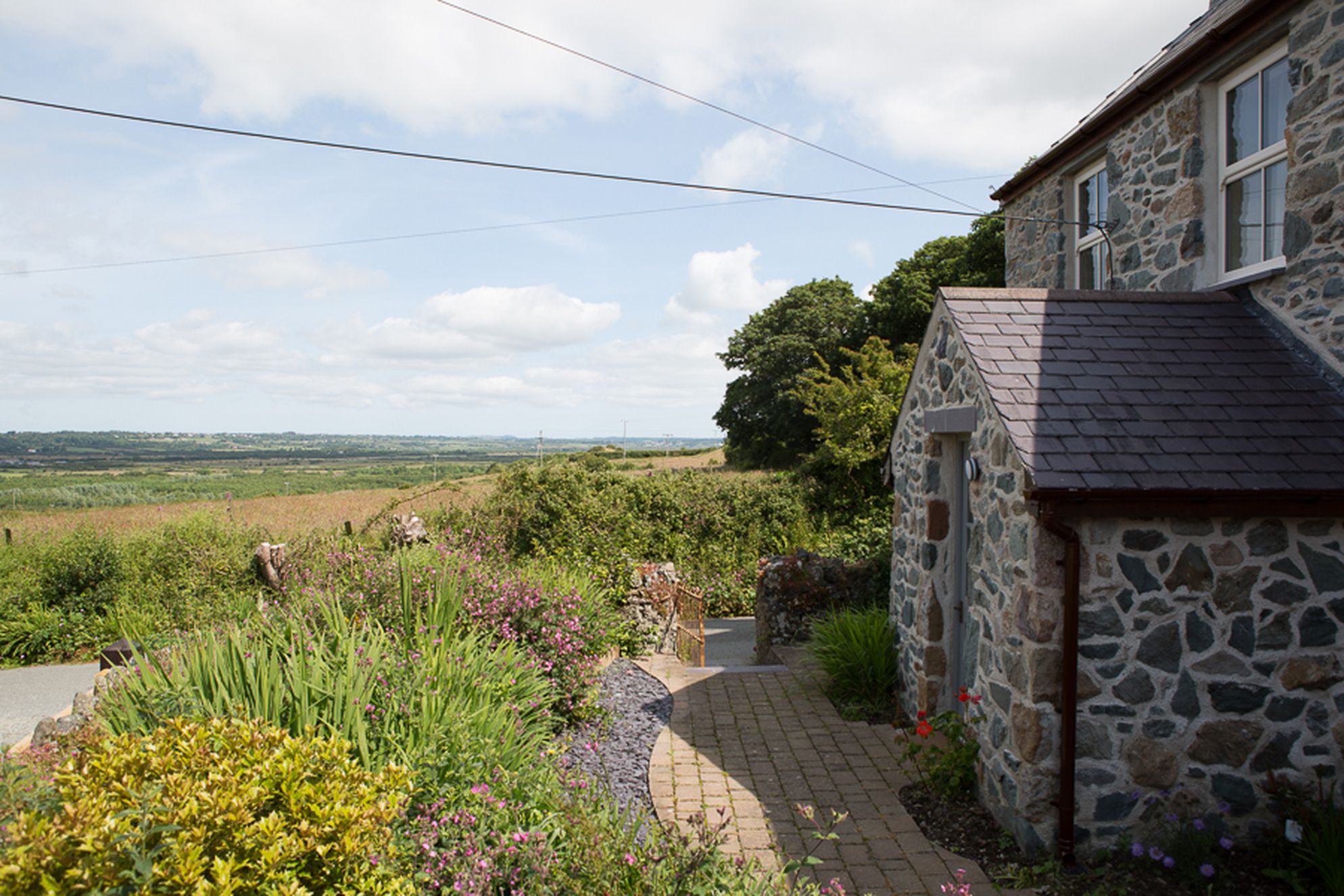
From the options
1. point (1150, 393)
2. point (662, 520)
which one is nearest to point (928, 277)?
point (662, 520)

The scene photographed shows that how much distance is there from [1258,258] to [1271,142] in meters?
0.89

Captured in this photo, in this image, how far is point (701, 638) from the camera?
9.59 metres

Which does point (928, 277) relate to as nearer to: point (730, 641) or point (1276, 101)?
point (730, 641)

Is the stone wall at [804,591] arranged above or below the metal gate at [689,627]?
above

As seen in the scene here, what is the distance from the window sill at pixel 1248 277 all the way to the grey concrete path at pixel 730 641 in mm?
6376

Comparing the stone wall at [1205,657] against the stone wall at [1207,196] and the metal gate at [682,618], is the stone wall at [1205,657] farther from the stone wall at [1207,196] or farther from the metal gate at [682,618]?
the metal gate at [682,618]

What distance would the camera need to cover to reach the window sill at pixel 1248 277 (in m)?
5.71

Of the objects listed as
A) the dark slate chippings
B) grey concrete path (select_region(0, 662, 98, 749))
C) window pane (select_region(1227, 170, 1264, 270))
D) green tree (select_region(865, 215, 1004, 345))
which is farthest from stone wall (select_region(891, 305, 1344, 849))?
green tree (select_region(865, 215, 1004, 345))

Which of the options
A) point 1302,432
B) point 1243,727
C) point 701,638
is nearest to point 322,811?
point 1243,727

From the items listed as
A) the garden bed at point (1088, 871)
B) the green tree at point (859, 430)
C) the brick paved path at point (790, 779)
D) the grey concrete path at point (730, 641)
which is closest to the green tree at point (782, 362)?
the green tree at point (859, 430)

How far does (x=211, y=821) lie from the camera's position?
245cm

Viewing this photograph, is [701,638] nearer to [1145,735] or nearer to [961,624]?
[961,624]

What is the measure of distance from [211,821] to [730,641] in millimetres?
9937

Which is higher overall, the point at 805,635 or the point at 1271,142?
the point at 1271,142
